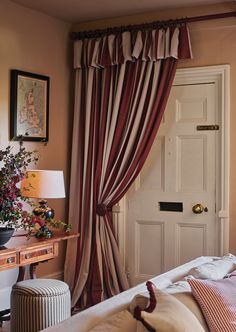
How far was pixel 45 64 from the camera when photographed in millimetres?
4910

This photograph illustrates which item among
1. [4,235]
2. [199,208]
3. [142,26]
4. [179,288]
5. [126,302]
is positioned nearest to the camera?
[126,302]

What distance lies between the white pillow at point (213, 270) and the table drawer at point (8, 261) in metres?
1.33

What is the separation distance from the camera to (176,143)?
478cm

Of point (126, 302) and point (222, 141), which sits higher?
point (222, 141)

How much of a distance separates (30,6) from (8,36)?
0.38 metres

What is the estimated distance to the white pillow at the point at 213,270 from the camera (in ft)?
8.68

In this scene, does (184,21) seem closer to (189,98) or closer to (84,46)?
(189,98)

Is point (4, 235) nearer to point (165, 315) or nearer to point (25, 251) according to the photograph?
point (25, 251)

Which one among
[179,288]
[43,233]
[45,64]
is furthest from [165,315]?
[45,64]

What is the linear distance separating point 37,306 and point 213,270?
3.98ft

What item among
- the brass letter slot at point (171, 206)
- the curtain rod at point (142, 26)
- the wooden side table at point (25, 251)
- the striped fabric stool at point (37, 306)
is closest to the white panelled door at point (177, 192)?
the brass letter slot at point (171, 206)

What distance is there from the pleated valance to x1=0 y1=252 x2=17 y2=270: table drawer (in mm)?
2113

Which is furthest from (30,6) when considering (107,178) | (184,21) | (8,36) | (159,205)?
(159,205)

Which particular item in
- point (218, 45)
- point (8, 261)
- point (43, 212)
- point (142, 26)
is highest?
point (142, 26)
